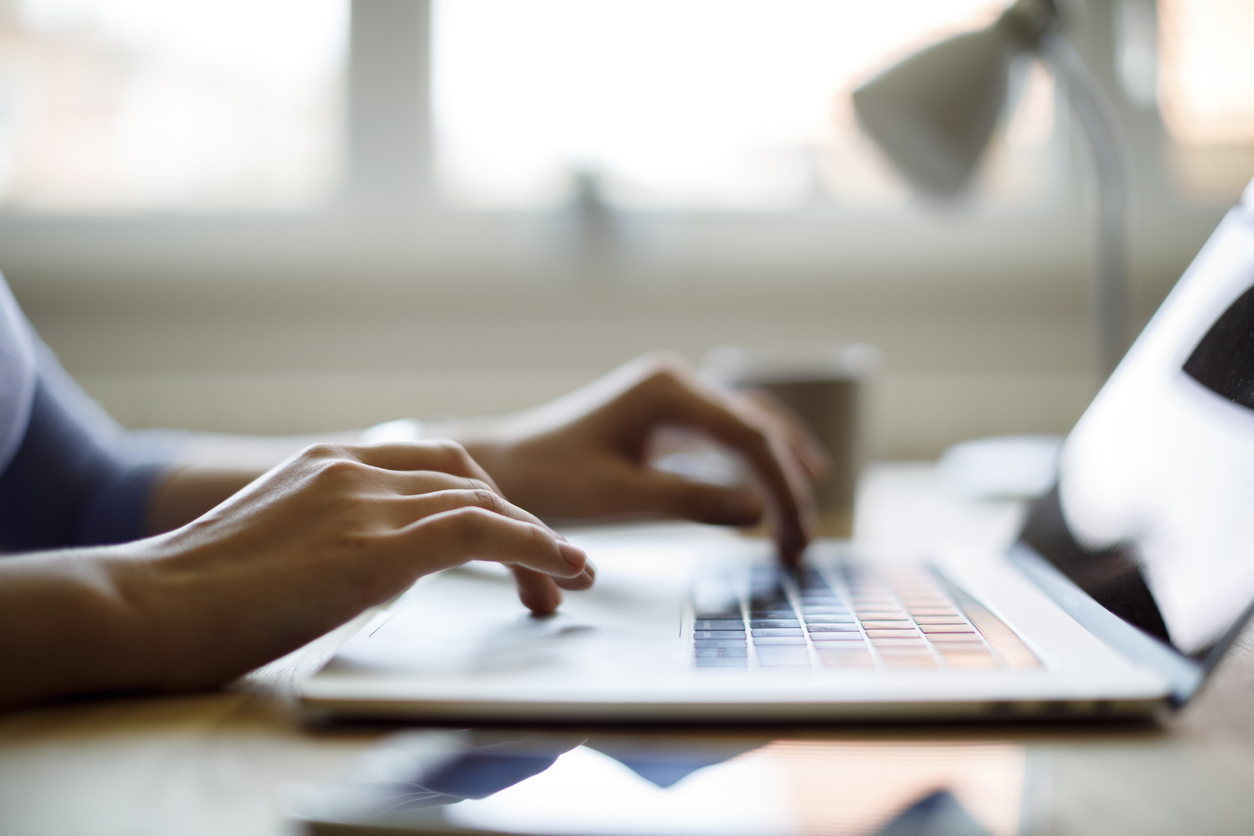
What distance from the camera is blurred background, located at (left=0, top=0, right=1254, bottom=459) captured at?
1395 mm

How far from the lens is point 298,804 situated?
22 cm

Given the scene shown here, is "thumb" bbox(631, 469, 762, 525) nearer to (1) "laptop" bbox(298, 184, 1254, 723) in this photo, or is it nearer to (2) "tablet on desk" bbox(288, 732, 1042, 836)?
(1) "laptop" bbox(298, 184, 1254, 723)

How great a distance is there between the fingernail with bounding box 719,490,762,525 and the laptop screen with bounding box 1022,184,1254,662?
0.17m

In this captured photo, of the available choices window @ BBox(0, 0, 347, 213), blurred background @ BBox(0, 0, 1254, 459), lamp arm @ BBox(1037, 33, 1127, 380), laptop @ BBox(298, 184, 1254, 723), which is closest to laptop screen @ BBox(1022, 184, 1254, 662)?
laptop @ BBox(298, 184, 1254, 723)

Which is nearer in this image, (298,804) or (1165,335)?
(298,804)

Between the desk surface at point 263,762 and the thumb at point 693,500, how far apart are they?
29 centimetres

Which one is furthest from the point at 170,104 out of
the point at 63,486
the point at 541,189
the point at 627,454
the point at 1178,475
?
the point at 1178,475

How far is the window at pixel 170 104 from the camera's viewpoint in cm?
147

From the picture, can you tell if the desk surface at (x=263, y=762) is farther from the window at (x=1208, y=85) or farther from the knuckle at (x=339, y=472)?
the window at (x=1208, y=85)

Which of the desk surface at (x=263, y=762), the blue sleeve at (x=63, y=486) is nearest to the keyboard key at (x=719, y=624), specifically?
the desk surface at (x=263, y=762)

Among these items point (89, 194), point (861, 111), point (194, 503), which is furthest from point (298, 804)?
point (89, 194)

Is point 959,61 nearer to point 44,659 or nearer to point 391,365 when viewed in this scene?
point 44,659

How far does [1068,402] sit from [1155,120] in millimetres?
584

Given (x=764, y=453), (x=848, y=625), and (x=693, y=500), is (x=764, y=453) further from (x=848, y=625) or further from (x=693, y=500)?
→ (x=848, y=625)
